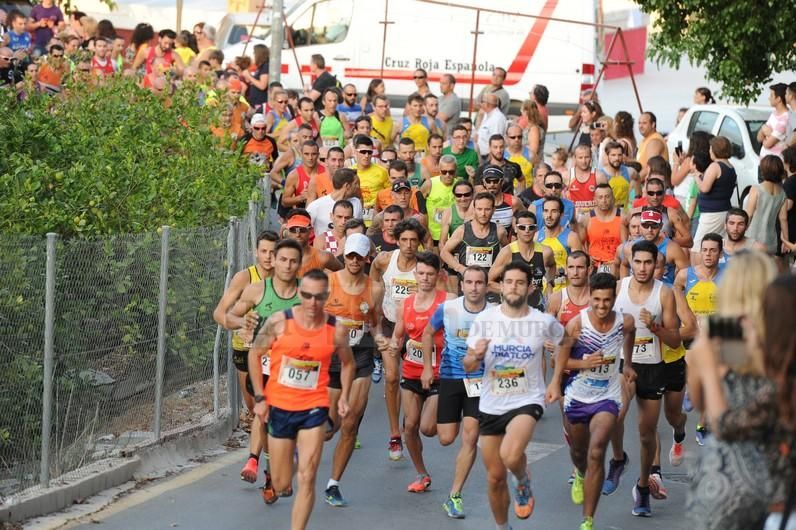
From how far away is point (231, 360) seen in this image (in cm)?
1334

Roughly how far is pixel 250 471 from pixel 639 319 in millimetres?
2882

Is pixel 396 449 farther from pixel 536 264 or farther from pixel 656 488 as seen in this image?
pixel 536 264

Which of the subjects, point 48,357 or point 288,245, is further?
point 288,245

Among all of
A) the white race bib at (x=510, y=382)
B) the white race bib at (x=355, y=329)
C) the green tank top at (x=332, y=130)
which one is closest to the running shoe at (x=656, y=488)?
the white race bib at (x=510, y=382)

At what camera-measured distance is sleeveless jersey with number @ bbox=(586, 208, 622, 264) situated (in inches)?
575

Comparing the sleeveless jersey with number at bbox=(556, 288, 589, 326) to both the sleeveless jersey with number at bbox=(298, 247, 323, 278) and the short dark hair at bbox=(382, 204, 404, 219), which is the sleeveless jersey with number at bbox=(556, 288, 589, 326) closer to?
the sleeveless jersey with number at bbox=(298, 247, 323, 278)

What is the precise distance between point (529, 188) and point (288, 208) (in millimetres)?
2634

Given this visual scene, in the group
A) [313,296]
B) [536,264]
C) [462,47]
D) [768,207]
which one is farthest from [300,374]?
[462,47]

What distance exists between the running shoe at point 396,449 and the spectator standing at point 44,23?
10886 mm

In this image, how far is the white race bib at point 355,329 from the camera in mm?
11609

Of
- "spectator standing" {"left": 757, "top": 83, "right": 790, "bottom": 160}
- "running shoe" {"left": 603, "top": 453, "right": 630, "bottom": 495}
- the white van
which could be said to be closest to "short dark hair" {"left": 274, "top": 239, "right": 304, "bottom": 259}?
"running shoe" {"left": 603, "top": 453, "right": 630, "bottom": 495}

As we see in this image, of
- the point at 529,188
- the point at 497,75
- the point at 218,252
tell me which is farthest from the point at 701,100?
the point at 218,252

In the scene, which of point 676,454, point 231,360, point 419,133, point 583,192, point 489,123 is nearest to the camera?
point 676,454

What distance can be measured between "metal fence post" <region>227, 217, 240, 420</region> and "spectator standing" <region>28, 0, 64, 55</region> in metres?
9.17
